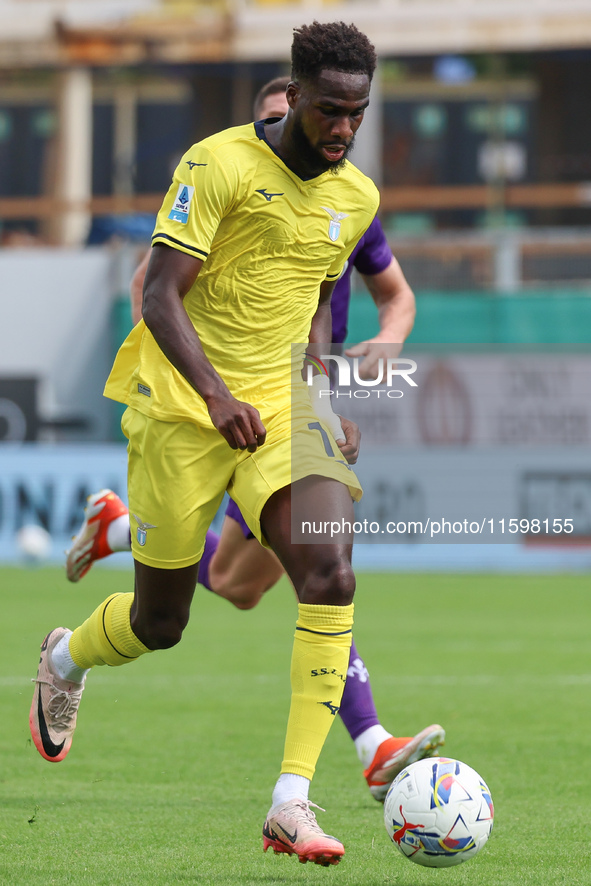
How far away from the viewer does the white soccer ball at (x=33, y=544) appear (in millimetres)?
13984

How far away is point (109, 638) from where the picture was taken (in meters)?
4.66

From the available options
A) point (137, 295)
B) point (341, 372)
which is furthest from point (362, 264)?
point (137, 295)

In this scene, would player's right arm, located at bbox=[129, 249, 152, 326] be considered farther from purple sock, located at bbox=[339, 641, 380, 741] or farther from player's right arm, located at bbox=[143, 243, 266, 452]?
purple sock, located at bbox=[339, 641, 380, 741]

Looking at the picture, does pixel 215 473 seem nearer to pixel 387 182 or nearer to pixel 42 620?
pixel 42 620

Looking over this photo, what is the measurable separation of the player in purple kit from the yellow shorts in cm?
88

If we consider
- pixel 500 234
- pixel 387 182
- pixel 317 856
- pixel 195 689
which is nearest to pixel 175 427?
pixel 317 856

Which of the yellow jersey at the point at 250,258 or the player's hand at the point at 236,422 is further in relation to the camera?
the yellow jersey at the point at 250,258

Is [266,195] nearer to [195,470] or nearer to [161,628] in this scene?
[195,470]

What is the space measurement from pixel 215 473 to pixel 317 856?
1180mm

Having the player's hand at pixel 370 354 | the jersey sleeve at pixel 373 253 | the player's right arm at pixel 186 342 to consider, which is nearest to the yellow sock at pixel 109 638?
the player's right arm at pixel 186 342

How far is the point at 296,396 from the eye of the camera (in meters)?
4.42

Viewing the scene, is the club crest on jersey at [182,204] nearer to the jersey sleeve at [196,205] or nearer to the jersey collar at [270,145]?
the jersey sleeve at [196,205]

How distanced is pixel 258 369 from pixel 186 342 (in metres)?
0.41

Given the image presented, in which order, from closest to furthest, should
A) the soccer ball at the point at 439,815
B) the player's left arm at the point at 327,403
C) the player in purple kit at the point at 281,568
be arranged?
the soccer ball at the point at 439,815
the player's left arm at the point at 327,403
the player in purple kit at the point at 281,568
